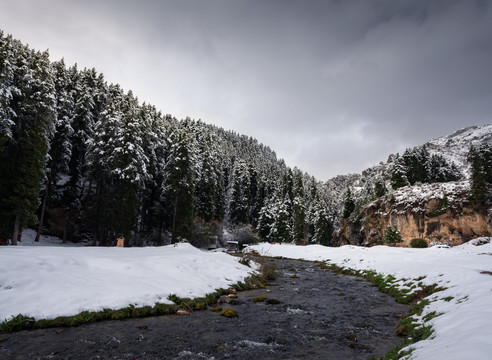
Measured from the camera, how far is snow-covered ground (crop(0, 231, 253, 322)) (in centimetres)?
898

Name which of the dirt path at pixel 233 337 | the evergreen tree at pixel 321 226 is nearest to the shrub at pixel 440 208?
the evergreen tree at pixel 321 226

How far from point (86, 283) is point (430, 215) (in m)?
54.4

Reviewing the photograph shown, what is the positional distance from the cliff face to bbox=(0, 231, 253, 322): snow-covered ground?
153 feet

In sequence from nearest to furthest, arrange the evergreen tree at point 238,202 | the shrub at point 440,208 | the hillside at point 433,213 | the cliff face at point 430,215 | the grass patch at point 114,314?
1. the grass patch at point 114,314
2. the hillside at point 433,213
3. the cliff face at point 430,215
4. the shrub at point 440,208
5. the evergreen tree at point 238,202

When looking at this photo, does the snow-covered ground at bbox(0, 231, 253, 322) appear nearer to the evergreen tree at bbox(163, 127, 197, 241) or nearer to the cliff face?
the evergreen tree at bbox(163, 127, 197, 241)

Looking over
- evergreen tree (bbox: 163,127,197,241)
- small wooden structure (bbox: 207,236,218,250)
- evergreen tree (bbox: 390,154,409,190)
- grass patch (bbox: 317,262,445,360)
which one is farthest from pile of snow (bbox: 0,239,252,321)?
evergreen tree (bbox: 390,154,409,190)

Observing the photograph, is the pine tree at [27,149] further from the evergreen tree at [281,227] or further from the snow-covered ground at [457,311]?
the evergreen tree at [281,227]

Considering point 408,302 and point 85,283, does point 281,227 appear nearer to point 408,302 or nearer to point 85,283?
point 408,302

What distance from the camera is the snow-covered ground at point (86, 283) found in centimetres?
898

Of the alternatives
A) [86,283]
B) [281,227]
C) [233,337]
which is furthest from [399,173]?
[86,283]

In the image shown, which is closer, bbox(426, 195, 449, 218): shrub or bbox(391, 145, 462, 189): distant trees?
bbox(426, 195, 449, 218): shrub

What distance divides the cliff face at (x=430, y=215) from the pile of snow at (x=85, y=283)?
154ft

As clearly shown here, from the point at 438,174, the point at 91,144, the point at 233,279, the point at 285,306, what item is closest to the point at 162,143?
the point at 91,144

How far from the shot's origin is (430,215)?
157ft
